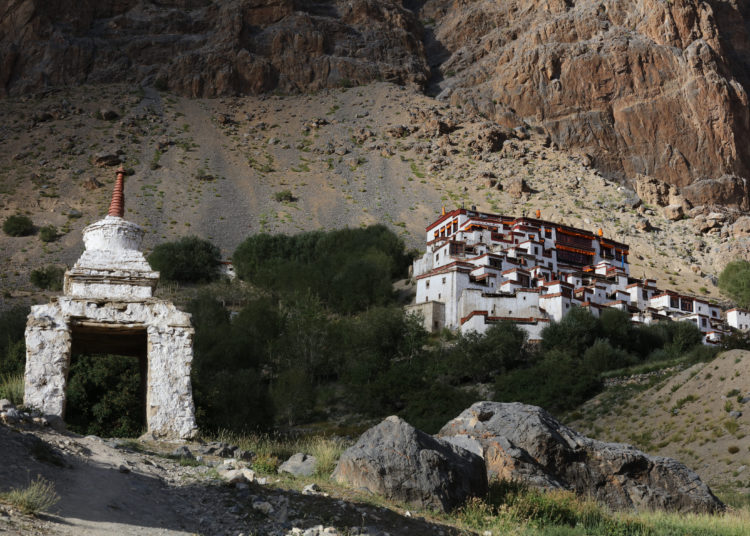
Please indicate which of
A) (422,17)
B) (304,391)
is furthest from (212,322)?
(422,17)

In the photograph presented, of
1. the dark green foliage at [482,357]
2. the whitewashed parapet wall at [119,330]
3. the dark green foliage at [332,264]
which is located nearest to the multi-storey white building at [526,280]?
the dark green foliage at [482,357]

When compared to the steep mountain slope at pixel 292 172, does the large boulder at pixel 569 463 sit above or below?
below

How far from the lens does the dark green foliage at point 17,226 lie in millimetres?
71438

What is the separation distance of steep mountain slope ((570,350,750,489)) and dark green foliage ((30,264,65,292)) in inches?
1512

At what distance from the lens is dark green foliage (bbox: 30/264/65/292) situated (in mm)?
59066

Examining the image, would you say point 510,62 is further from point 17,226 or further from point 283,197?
point 17,226

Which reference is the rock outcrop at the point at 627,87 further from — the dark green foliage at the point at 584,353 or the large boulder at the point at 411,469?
the large boulder at the point at 411,469

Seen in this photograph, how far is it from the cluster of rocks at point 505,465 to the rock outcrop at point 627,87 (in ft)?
319

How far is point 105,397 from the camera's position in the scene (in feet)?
67.1

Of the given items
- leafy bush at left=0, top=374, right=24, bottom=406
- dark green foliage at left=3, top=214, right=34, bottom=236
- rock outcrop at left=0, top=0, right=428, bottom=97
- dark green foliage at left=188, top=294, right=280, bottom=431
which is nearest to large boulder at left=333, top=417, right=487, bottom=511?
leafy bush at left=0, top=374, right=24, bottom=406

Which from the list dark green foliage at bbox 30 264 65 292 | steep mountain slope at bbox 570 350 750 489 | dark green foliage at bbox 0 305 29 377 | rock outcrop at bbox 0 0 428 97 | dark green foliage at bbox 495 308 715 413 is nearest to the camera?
dark green foliage at bbox 0 305 29 377

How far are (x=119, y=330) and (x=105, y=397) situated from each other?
529 cm

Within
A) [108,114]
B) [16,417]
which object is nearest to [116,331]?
[16,417]

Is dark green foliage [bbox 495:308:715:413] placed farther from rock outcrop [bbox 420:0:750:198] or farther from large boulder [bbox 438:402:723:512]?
rock outcrop [bbox 420:0:750:198]
